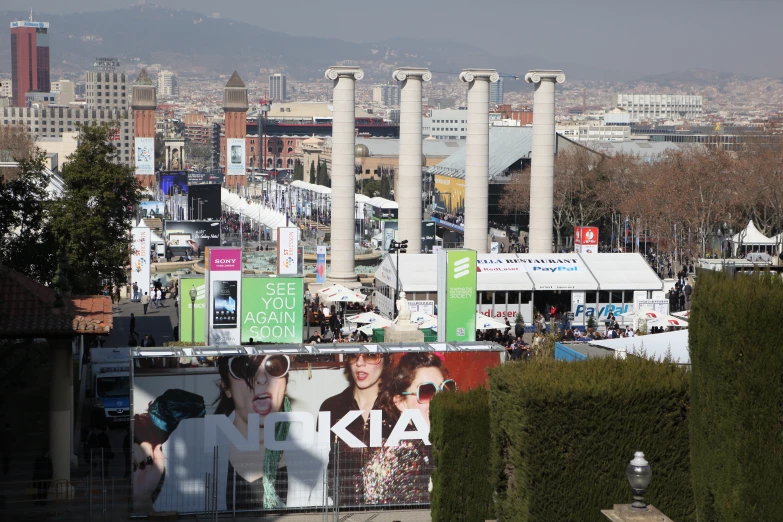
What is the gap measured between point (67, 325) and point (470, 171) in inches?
1353

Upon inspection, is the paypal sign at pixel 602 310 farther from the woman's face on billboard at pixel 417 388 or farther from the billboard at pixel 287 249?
the woman's face on billboard at pixel 417 388

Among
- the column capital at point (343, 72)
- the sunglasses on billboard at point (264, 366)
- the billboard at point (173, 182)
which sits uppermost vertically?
the column capital at point (343, 72)

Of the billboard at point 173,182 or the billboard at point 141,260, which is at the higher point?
the billboard at point 173,182

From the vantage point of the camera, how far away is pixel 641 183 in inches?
3226

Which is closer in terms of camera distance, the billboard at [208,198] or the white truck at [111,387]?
the white truck at [111,387]

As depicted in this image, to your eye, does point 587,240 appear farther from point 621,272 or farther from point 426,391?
point 426,391

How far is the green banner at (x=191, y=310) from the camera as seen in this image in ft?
107

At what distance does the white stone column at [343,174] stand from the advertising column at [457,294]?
19.6 metres

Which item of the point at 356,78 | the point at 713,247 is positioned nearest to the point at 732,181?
the point at 713,247

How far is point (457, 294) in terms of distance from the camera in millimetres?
31547

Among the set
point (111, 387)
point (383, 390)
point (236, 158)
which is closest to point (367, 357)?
point (383, 390)

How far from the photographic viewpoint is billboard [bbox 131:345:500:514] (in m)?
19.5

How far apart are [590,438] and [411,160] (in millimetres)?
39584

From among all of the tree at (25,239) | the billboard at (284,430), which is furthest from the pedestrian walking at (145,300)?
the billboard at (284,430)
